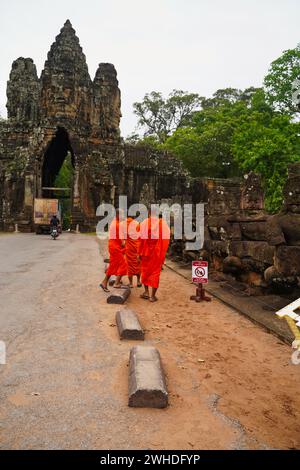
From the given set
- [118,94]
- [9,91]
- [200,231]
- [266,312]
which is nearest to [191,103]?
[118,94]

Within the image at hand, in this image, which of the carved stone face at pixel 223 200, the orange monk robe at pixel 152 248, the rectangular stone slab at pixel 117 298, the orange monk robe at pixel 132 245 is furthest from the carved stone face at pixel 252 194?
the rectangular stone slab at pixel 117 298

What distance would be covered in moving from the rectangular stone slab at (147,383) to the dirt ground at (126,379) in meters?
0.08

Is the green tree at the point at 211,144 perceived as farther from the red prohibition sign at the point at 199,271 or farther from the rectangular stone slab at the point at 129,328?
the rectangular stone slab at the point at 129,328

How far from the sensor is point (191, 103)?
48.2 metres

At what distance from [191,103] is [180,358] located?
4789cm

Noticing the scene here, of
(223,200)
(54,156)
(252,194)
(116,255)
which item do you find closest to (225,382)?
(116,255)

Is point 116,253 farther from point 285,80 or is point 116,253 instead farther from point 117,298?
point 285,80

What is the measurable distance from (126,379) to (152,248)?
4.14 metres

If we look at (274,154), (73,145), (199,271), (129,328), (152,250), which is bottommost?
(129,328)

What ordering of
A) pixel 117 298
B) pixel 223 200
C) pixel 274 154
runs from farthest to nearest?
pixel 274 154 → pixel 223 200 → pixel 117 298

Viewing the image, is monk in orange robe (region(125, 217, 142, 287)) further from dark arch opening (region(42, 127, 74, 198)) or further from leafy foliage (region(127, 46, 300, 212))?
dark arch opening (region(42, 127, 74, 198))

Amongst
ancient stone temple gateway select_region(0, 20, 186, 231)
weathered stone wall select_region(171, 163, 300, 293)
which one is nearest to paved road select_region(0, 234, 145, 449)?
weathered stone wall select_region(171, 163, 300, 293)

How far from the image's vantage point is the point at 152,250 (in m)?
7.33

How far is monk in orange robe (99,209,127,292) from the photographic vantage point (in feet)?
24.6
